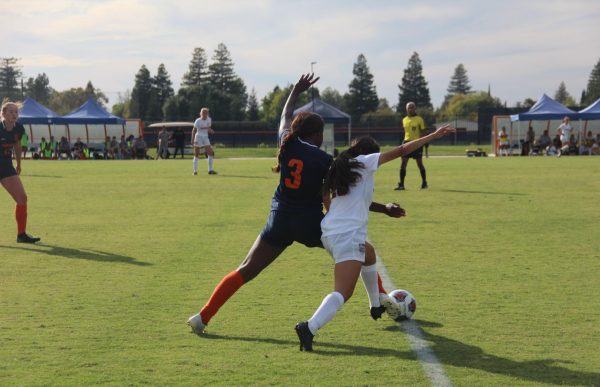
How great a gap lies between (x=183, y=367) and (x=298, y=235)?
53.5 inches

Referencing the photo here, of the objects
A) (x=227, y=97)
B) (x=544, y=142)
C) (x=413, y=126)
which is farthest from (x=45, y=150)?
(x=227, y=97)

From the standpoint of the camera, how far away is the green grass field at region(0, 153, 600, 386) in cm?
523

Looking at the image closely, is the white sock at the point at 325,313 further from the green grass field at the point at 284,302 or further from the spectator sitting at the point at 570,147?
the spectator sitting at the point at 570,147

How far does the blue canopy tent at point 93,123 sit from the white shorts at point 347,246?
146 feet

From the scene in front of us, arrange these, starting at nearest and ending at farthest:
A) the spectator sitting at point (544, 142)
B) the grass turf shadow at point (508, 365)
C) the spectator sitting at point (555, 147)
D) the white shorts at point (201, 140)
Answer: the grass turf shadow at point (508, 365) → the white shorts at point (201, 140) → the spectator sitting at point (555, 147) → the spectator sitting at point (544, 142)

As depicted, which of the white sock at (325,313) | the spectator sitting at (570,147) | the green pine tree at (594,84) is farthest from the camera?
the green pine tree at (594,84)

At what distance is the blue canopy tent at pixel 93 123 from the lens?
158 feet

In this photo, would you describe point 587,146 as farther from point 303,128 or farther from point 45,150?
point 303,128

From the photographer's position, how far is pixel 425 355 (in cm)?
553

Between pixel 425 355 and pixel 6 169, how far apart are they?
25.1ft

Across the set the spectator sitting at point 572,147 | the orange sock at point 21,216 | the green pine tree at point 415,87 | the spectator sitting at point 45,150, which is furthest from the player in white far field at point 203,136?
the green pine tree at point 415,87

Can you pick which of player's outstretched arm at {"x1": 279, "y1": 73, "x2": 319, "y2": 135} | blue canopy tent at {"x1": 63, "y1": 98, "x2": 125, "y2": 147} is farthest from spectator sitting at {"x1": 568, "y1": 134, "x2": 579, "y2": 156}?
player's outstretched arm at {"x1": 279, "y1": 73, "x2": 319, "y2": 135}

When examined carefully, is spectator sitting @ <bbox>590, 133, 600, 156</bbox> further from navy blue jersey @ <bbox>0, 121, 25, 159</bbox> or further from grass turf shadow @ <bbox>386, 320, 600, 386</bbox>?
grass turf shadow @ <bbox>386, 320, 600, 386</bbox>

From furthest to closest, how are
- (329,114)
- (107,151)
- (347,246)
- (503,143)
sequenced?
(329,114)
(107,151)
(503,143)
(347,246)
